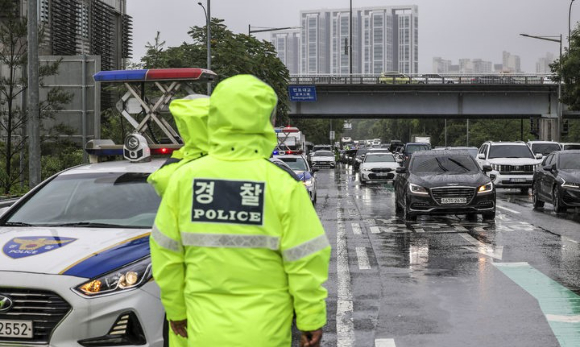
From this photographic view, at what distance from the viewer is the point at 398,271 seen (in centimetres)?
1112

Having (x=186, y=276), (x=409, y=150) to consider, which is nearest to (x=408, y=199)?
(x=186, y=276)

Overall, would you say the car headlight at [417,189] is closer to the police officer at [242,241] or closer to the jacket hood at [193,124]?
the jacket hood at [193,124]

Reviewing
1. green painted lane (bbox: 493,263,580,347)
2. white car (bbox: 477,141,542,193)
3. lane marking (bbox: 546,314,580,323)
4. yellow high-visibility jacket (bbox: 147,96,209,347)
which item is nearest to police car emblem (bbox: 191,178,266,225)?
yellow high-visibility jacket (bbox: 147,96,209,347)

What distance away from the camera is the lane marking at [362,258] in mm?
11567

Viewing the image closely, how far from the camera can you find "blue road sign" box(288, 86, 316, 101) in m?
56.7

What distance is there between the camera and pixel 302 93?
56.9 m

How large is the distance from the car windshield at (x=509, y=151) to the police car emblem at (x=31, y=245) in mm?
26290

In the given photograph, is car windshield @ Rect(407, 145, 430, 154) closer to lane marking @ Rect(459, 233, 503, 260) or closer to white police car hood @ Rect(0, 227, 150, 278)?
lane marking @ Rect(459, 233, 503, 260)

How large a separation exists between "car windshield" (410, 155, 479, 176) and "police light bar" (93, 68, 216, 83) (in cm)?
1036

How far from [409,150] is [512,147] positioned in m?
18.7

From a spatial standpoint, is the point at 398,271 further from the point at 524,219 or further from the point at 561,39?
the point at 561,39

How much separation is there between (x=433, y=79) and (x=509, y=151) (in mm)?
27252

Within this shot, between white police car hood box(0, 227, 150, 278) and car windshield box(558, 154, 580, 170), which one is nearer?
A: white police car hood box(0, 227, 150, 278)

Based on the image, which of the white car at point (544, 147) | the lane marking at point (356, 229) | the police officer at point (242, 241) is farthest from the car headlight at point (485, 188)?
the white car at point (544, 147)
